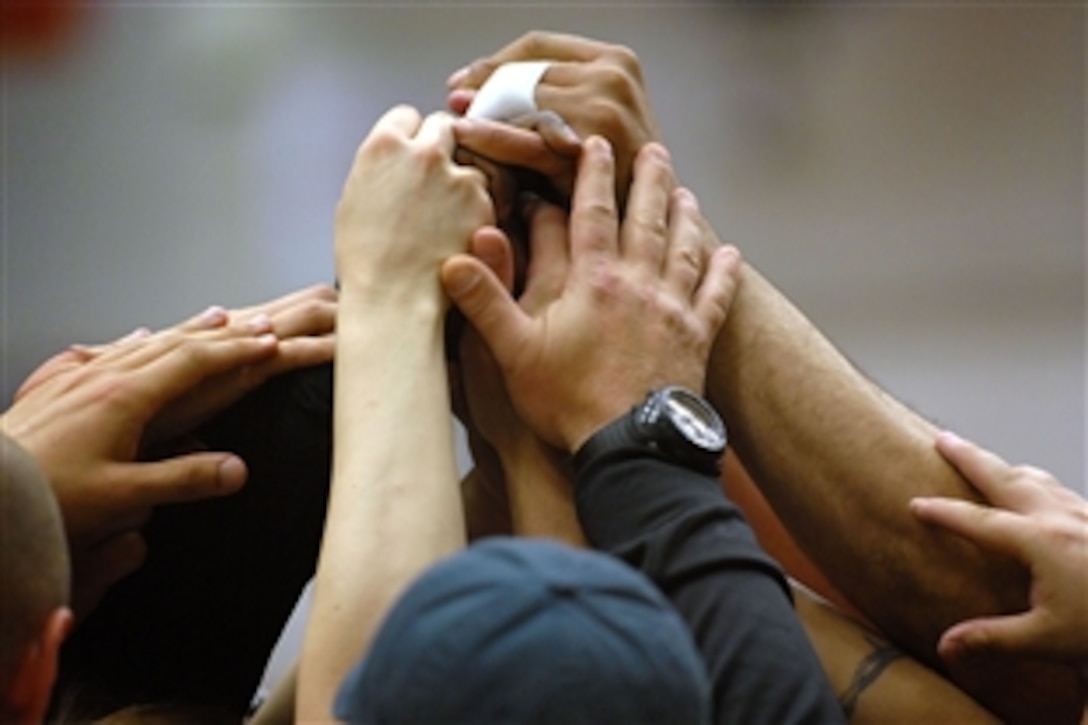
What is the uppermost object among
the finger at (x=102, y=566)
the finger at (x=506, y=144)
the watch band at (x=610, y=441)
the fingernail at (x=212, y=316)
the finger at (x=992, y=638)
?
the finger at (x=506, y=144)

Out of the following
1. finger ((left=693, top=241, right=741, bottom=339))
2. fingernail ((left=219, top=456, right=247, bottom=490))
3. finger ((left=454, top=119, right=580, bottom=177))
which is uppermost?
finger ((left=454, top=119, right=580, bottom=177))

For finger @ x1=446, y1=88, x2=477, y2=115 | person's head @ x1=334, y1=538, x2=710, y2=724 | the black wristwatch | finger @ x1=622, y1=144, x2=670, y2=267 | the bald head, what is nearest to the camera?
person's head @ x1=334, y1=538, x2=710, y2=724

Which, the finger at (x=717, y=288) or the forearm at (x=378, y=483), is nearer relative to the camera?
the forearm at (x=378, y=483)

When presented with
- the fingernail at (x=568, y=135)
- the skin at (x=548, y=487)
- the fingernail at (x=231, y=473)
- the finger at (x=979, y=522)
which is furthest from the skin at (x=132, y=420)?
the finger at (x=979, y=522)

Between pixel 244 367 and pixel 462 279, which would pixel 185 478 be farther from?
pixel 462 279

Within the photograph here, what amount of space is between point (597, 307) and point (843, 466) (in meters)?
0.23

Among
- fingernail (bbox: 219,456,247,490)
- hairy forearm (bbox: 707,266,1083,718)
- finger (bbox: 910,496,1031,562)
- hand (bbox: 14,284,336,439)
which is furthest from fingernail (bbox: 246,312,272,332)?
finger (bbox: 910,496,1031,562)

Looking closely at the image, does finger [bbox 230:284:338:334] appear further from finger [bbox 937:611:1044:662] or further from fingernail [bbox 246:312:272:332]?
finger [bbox 937:611:1044:662]

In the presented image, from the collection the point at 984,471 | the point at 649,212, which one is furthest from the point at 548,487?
the point at 984,471

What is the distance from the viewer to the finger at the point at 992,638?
77cm

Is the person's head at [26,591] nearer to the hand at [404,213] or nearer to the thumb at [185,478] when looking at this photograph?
the thumb at [185,478]

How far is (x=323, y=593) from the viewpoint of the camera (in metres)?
0.63

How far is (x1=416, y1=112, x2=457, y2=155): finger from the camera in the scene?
819mm

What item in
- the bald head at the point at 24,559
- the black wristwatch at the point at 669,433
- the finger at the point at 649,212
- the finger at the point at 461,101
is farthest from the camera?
the finger at the point at 461,101
